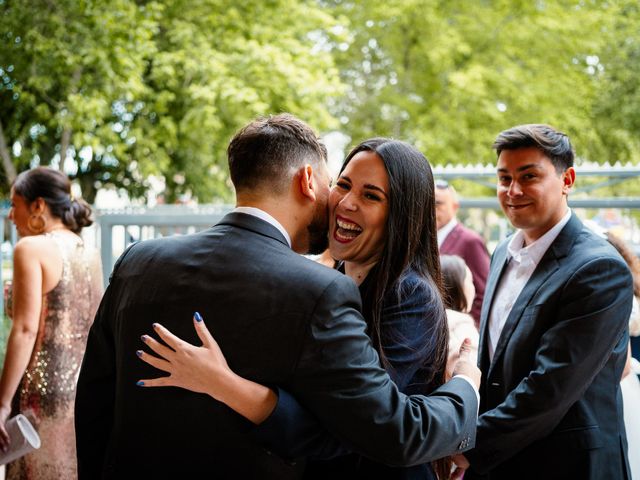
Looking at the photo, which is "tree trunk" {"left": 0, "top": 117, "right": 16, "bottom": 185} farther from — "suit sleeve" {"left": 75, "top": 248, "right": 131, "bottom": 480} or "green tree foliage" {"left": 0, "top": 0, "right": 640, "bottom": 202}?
"suit sleeve" {"left": 75, "top": 248, "right": 131, "bottom": 480}

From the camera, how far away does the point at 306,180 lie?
1813 mm

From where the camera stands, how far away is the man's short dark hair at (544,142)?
9.06 ft

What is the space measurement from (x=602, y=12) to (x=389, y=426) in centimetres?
1657

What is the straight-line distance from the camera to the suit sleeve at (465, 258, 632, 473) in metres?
2.33

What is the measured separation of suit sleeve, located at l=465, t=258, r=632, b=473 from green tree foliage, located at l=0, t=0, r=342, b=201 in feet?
30.0

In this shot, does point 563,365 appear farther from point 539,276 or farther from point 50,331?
point 50,331

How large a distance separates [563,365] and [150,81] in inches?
469

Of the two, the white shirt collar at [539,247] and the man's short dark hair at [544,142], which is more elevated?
the man's short dark hair at [544,142]

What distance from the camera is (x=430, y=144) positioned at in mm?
14992

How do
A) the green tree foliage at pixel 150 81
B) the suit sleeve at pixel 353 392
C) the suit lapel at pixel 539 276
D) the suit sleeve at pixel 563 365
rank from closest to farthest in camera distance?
the suit sleeve at pixel 353 392, the suit sleeve at pixel 563 365, the suit lapel at pixel 539 276, the green tree foliage at pixel 150 81

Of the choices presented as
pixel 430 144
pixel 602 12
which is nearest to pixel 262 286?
pixel 430 144

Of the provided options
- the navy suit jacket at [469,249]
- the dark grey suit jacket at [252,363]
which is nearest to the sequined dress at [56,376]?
the dark grey suit jacket at [252,363]

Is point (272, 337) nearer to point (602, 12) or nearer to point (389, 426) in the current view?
point (389, 426)

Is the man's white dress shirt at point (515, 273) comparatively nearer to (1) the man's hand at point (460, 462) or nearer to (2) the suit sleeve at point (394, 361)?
(1) the man's hand at point (460, 462)
